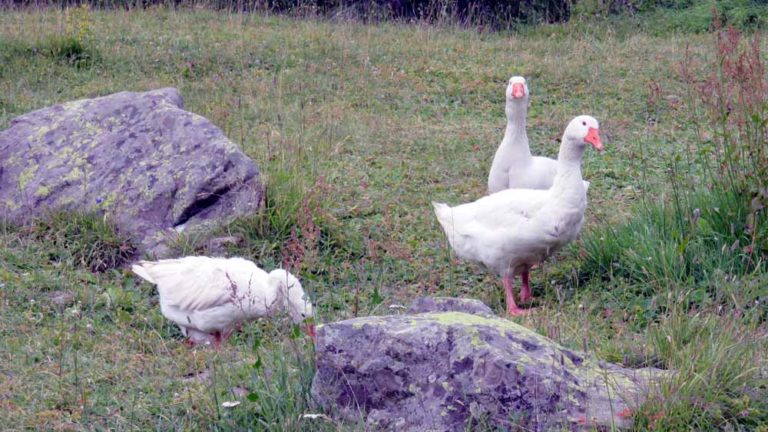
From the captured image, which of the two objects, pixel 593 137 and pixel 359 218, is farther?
pixel 359 218

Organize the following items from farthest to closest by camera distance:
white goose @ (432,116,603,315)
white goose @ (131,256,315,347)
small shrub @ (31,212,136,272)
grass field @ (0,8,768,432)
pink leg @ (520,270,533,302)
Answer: small shrub @ (31,212,136,272), pink leg @ (520,270,533,302), white goose @ (432,116,603,315), white goose @ (131,256,315,347), grass field @ (0,8,768,432)

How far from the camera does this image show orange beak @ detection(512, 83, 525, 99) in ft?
22.4

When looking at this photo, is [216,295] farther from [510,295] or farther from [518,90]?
[518,90]

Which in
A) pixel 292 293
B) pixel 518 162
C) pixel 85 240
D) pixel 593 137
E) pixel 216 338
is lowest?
pixel 216 338

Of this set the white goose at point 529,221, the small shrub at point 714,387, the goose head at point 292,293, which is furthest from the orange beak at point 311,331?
the white goose at point 529,221

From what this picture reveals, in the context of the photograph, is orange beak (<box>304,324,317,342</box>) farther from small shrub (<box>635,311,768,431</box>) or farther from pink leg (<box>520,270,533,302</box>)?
pink leg (<box>520,270,533,302</box>)

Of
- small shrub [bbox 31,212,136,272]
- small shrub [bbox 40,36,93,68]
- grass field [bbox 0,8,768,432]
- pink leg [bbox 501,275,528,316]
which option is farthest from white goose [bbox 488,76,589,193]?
small shrub [bbox 40,36,93,68]

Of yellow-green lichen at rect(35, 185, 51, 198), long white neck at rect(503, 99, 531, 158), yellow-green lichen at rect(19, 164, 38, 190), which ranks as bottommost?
yellow-green lichen at rect(35, 185, 51, 198)

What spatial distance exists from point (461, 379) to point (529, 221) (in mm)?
2395

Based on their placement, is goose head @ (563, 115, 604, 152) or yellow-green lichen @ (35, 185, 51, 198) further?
yellow-green lichen @ (35, 185, 51, 198)

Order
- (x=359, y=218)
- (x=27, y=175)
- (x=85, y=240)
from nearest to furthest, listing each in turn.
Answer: (x=85, y=240)
(x=27, y=175)
(x=359, y=218)

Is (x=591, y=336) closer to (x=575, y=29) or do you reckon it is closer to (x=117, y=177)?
(x=117, y=177)

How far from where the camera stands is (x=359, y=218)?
7.16 metres

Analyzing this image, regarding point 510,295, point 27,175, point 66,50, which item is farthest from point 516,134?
point 66,50
